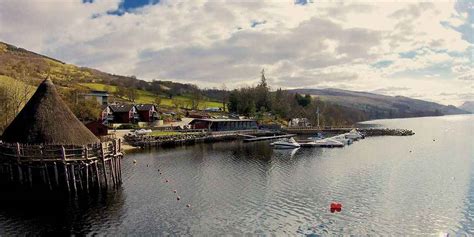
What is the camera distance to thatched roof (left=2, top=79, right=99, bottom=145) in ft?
131

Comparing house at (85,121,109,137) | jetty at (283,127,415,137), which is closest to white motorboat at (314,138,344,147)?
jetty at (283,127,415,137)

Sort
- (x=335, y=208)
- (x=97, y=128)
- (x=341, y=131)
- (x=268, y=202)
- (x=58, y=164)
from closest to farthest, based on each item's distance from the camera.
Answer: (x=335, y=208)
(x=268, y=202)
(x=58, y=164)
(x=97, y=128)
(x=341, y=131)

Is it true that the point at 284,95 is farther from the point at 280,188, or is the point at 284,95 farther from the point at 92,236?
the point at 92,236

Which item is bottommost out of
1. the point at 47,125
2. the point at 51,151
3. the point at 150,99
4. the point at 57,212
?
the point at 57,212

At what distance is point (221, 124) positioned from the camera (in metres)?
113

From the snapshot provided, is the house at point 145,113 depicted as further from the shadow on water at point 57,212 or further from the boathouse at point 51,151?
the shadow on water at point 57,212

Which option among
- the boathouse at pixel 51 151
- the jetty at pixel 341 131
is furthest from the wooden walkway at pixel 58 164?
the jetty at pixel 341 131

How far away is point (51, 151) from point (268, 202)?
787 inches

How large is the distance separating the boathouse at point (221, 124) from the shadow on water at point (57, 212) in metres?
71.1

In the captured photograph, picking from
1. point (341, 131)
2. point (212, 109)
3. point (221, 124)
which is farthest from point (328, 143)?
point (212, 109)

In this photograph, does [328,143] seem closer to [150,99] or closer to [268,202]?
[268,202]

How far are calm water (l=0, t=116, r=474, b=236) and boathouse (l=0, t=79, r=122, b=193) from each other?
3193mm

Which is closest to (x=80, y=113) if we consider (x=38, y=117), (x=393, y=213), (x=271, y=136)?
(x=271, y=136)

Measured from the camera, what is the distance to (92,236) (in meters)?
26.6
